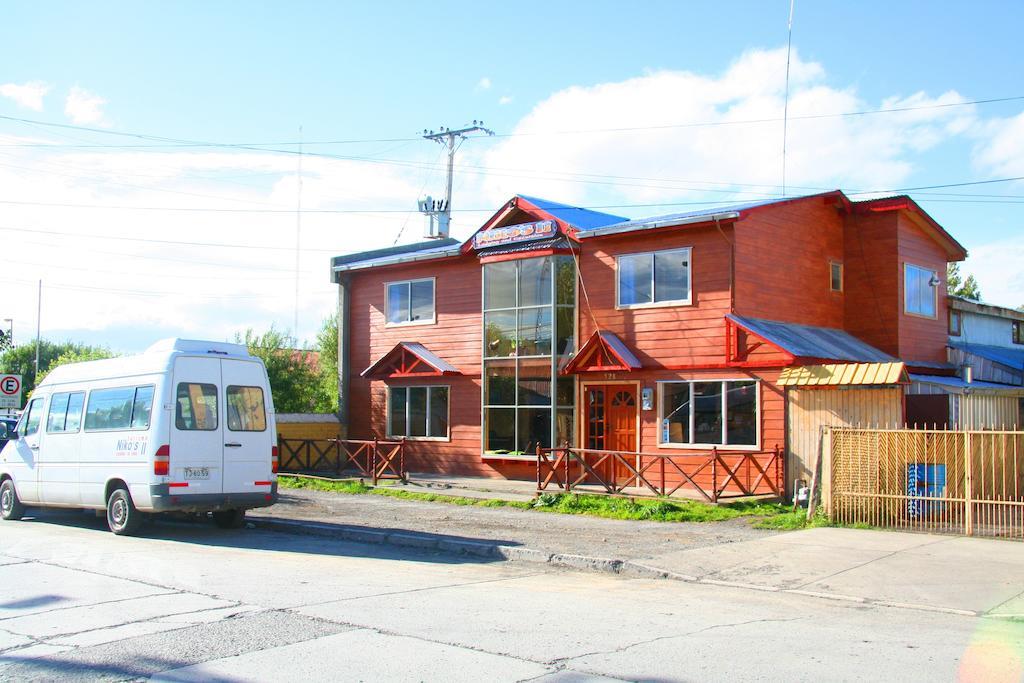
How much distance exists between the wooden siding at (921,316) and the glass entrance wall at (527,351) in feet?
25.5

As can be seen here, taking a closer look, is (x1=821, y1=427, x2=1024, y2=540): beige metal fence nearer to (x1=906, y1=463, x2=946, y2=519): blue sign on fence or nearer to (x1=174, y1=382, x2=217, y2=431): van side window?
(x1=906, y1=463, x2=946, y2=519): blue sign on fence

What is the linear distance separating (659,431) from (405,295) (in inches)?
350

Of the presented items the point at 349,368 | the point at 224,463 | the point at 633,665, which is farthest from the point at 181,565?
the point at 349,368

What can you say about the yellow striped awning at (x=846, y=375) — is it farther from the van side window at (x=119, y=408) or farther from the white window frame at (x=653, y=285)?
the van side window at (x=119, y=408)

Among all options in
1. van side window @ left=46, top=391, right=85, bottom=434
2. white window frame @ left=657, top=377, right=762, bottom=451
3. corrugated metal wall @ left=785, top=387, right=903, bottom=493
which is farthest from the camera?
white window frame @ left=657, top=377, right=762, bottom=451

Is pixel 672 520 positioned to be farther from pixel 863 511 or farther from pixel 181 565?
pixel 181 565

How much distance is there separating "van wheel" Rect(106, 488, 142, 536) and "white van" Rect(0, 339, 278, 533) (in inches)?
0.6

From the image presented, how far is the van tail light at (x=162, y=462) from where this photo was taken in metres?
13.0

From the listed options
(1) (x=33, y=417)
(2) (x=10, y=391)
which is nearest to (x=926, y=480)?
(1) (x=33, y=417)

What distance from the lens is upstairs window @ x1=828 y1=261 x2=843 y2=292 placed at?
22094mm

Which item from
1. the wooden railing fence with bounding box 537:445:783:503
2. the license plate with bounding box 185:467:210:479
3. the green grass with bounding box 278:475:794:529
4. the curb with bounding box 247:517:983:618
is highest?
the license plate with bounding box 185:467:210:479

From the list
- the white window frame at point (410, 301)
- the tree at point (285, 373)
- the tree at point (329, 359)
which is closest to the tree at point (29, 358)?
the tree at point (329, 359)

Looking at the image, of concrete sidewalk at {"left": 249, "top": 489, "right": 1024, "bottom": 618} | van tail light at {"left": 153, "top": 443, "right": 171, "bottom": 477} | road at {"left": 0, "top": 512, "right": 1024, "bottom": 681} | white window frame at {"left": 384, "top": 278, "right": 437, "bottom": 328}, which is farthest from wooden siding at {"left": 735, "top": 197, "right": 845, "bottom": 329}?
van tail light at {"left": 153, "top": 443, "right": 171, "bottom": 477}

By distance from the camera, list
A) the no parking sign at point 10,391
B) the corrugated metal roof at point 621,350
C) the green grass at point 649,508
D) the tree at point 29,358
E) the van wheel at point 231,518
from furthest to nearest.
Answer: the tree at point 29,358
the no parking sign at point 10,391
the corrugated metal roof at point 621,350
the green grass at point 649,508
the van wheel at point 231,518
